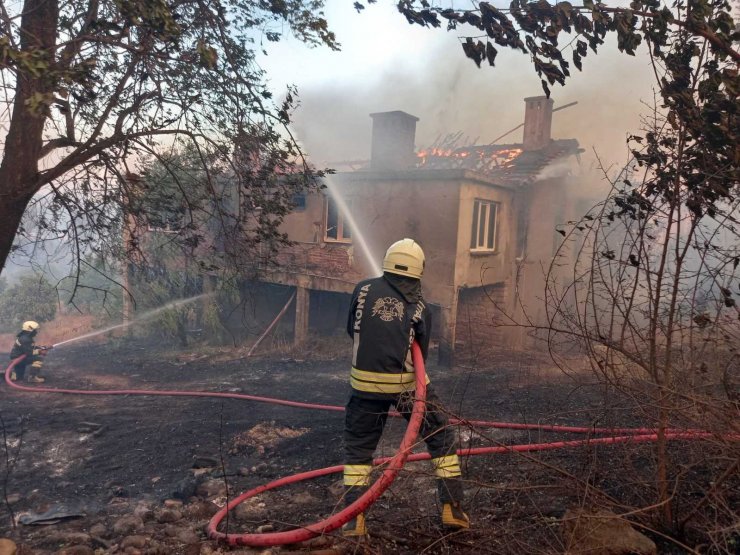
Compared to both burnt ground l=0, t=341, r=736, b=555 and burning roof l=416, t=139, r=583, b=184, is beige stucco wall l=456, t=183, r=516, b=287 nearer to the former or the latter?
burning roof l=416, t=139, r=583, b=184

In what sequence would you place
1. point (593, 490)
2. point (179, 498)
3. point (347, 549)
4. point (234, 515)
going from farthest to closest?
point (179, 498) → point (234, 515) → point (347, 549) → point (593, 490)

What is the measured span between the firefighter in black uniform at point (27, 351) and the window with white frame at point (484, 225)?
31.9 feet

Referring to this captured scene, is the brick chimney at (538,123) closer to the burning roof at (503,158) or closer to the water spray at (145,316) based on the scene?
the burning roof at (503,158)

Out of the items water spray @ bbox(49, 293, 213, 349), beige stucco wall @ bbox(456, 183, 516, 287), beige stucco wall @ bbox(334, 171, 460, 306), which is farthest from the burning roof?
water spray @ bbox(49, 293, 213, 349)

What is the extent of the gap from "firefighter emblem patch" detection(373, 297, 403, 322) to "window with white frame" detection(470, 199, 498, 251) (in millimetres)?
9647

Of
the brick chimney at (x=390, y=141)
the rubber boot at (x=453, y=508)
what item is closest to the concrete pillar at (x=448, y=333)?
the brick chimney at (x=390, y=141)

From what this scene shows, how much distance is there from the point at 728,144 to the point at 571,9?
3.66ft

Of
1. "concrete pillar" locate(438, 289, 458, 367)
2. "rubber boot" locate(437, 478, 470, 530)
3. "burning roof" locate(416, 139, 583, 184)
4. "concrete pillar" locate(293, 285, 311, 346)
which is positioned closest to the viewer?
"rubber boot" locate(437, 478, 470, 530)

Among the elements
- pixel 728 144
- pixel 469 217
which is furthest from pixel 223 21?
pixel 469 217

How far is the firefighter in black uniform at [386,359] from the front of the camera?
140 inches

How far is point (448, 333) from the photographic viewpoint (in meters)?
12.4

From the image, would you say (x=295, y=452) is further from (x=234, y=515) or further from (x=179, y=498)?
(x=234, y=515)

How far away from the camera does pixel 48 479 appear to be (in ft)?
18.9

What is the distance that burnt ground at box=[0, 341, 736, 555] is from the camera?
3.23 meters
